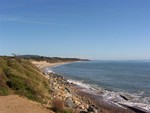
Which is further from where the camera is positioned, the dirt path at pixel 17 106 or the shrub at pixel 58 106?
the shrub at pixel 58 106

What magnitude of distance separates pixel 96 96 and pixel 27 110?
22.3 metres

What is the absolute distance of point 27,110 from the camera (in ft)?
52.3

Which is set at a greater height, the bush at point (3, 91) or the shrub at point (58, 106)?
the bush at point (3, 91)

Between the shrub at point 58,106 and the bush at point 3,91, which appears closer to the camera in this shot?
the shrub at point 58,106

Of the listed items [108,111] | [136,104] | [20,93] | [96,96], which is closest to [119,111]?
[108,111]

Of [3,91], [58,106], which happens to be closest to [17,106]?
[58,106]

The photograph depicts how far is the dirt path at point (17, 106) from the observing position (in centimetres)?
1580

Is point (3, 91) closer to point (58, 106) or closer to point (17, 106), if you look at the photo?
point (17, 106)

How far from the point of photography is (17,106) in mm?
16562

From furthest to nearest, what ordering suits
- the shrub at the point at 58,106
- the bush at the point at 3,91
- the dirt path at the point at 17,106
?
the bush at the point at 3,91 < the shrub at the point at 58,106 < the dirt path at the point at 17,106

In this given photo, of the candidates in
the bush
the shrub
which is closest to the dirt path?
the shrub

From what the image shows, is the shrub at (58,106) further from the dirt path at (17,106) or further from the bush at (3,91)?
the bush at (3,91)

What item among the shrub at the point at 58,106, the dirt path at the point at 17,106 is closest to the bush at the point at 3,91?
the dirt path at the point at 17,106

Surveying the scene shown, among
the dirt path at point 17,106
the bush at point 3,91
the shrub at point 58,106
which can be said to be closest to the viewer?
the dirt path at point 17,106
